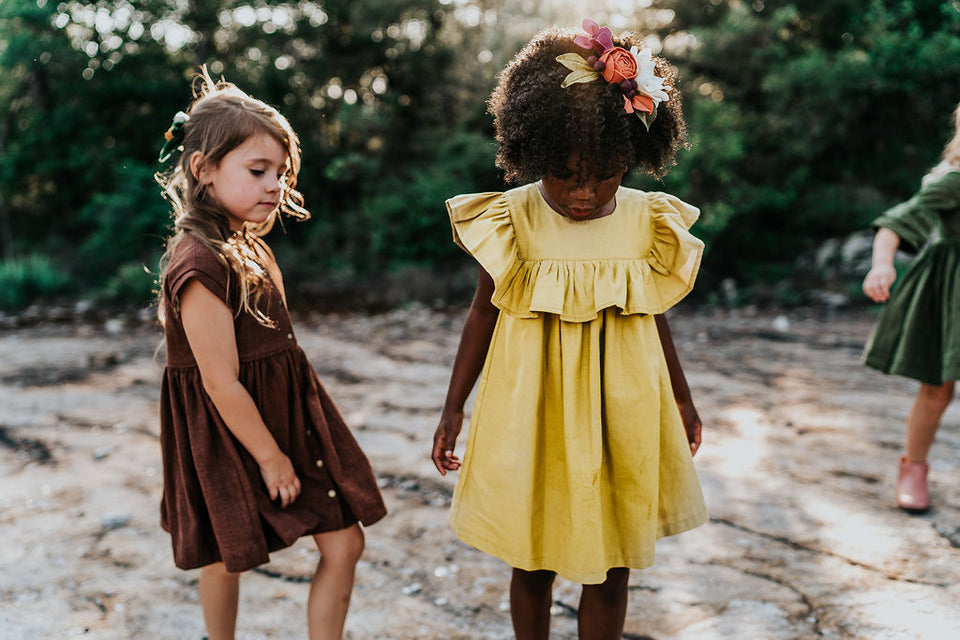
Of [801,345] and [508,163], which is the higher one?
[508,163]

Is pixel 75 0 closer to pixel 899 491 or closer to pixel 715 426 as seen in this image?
pixel 715 426

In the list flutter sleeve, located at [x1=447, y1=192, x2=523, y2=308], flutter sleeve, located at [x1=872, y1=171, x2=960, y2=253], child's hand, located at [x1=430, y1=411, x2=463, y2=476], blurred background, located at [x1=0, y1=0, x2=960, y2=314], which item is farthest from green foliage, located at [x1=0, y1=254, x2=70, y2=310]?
flutter sleeve, located at [x1=872, y1=171, x2=960, y2=253]

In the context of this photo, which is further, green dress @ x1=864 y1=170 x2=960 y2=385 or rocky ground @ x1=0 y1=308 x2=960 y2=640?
green dress @ x1=864 y1=170 x2=960 y2=385

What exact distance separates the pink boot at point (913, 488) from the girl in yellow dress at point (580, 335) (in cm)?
126

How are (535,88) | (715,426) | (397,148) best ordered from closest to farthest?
(535,88), (715,426), (397,148)

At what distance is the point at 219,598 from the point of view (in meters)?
1.58

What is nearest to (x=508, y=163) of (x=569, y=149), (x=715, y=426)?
(x=569, y=149)

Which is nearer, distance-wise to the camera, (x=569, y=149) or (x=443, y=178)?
(x=569, y=149)

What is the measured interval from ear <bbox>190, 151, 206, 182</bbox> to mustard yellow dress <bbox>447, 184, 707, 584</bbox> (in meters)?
0.50

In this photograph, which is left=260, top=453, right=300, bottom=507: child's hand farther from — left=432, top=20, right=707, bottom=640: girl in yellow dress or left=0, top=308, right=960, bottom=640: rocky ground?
left=0, top=308, right=960, bottom=640: rocky ground

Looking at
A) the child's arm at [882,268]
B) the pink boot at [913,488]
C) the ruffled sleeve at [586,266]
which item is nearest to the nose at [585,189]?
the ruffled sleeve at [586,266]

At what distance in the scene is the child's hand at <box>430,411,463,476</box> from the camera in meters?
1.60

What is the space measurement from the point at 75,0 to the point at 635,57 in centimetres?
746

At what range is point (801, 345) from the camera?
4719 millimetres
